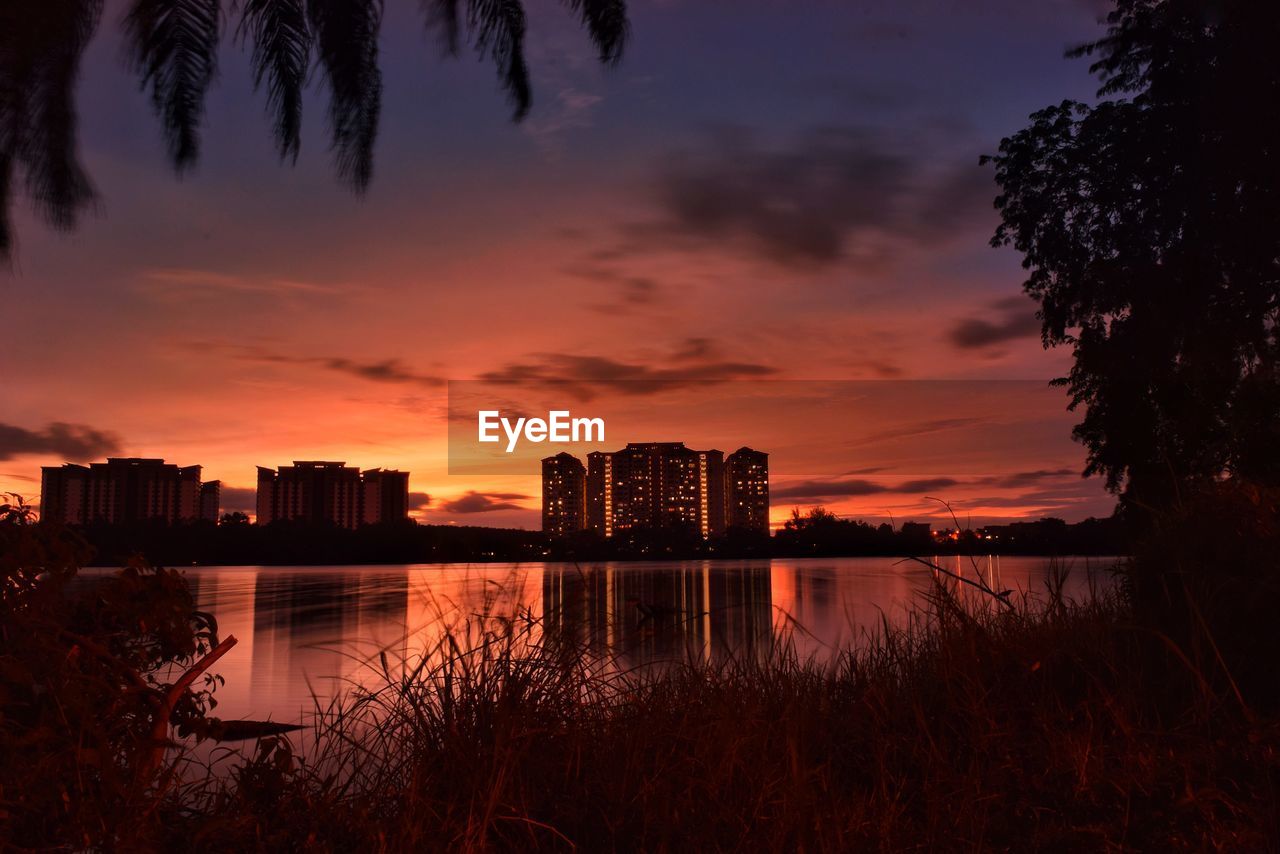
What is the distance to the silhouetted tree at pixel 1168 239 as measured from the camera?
1961 centimetres

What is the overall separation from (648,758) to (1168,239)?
2033cm

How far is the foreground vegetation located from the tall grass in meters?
0.02

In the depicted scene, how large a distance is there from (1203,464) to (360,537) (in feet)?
383

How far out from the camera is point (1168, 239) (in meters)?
21.7

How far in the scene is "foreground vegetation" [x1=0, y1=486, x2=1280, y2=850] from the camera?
14.1ft

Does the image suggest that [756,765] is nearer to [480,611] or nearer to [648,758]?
[648,758]

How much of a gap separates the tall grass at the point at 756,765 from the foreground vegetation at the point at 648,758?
0.02 m

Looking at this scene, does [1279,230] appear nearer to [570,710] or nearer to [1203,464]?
[1203,464]

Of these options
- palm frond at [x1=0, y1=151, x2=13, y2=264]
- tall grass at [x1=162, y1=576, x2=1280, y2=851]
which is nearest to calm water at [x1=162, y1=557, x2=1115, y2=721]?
tall grass at [x1=162, y1=576, x2=1280, y2=851]

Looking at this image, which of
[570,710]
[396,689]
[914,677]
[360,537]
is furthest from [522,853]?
[360,537]

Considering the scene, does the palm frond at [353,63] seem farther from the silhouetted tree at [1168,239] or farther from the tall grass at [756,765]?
the silhouetted tree at [1168,239]

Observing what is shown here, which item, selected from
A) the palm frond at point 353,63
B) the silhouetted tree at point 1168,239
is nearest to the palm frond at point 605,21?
the palm frond at point 353,63

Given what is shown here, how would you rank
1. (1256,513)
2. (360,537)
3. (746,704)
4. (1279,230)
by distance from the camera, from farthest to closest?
(360,537)
(1279,230)
(1256,513)
(746,704)

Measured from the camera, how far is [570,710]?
5.91 metres
